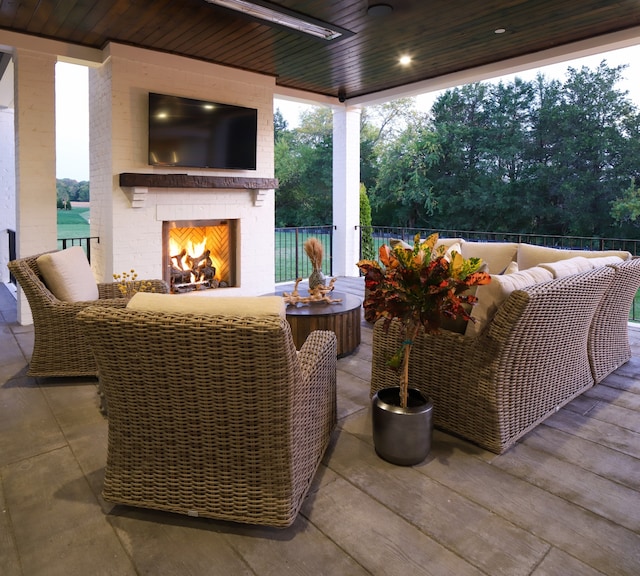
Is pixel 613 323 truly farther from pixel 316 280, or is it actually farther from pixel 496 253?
pixel 316 280

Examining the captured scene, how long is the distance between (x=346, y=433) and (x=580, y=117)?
12153 mm

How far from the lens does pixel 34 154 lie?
4742mm

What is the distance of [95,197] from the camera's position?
5.39 meters

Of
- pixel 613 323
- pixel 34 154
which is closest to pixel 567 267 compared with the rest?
pixel 613 323

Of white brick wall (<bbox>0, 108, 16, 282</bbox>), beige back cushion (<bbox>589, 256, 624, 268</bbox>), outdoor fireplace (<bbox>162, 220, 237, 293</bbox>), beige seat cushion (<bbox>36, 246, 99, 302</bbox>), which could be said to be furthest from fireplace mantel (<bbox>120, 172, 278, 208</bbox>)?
beige back cushion (<bbox>589, 256, 624, 268</bbox>)

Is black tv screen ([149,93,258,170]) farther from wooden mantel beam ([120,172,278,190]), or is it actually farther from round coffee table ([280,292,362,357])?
round coffee table ([280,292,362,357])

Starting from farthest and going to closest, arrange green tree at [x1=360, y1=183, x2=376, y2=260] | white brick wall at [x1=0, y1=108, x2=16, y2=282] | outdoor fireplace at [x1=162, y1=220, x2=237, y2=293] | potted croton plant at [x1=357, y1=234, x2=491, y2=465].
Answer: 1. green tree at [x1=360, y1=183, x2=376, y2=260]
2. white brick wall at [x1=0, y1=108, x2=16, y2=282]
3. outdoor fireplace at [x1=162, y1=220, x2=237, y2=293]
4. potted croton plant at [x1=357, y1=234, x2=491, y2=465]

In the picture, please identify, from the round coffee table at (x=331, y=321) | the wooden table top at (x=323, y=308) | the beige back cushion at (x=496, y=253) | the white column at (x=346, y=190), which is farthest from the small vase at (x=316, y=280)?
the white column at (x=346, y=190)

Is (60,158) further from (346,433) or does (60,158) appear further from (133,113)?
(346,433)

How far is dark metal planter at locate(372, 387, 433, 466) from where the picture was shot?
7.29 feet

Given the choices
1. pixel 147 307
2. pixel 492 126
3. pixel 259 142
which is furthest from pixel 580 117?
pixel 147 307

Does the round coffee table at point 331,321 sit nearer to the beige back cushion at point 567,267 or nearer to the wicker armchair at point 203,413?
the beige back cushion at point 567,267

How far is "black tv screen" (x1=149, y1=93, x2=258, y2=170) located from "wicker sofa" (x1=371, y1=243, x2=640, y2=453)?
3495 millimetres

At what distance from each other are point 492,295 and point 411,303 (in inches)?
20.6
